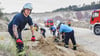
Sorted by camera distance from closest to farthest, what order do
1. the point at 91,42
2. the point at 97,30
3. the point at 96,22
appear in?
the point at 91,42, the point at 97,30, the point at 96,22

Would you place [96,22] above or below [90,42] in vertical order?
above

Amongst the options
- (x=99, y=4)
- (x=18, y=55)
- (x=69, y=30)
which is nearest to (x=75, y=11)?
(x=99, y=4)

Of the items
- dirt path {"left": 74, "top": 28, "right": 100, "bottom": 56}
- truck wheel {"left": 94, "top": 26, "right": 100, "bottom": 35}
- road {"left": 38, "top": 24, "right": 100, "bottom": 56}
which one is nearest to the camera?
dirt path {"left": 74, "top": 28, "right": 100, "bottom": 56}

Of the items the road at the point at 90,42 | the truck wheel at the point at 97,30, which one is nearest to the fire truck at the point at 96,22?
the truck wheel at the point at 97,30

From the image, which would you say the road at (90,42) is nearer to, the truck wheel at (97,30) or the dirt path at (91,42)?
the dirt path at (91,42)

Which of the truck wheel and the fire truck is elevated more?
the fire truck

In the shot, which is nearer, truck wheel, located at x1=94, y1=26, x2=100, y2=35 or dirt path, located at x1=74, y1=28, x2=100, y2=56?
dirt path, located at x1=74, y1=28, x2=100, y2=56

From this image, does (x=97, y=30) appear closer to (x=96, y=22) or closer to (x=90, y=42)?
(x=96, y=22)

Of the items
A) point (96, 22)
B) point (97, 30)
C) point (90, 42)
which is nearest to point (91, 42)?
point (90, 42)

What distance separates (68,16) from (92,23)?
6634 centimetres

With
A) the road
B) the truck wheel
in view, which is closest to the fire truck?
the truck wheel

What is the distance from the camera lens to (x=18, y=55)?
479cm

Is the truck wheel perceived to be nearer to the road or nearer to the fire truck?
the fire truck

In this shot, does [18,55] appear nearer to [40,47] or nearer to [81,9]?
[40,47]
